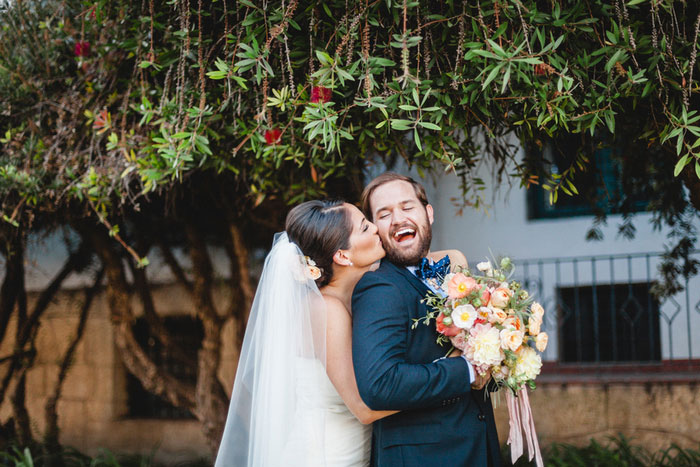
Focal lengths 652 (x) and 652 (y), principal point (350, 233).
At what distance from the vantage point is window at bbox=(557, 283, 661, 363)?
7500mm

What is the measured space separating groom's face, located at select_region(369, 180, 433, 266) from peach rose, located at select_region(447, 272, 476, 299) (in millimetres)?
367

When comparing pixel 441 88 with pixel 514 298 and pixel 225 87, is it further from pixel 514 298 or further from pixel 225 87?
pixel 225 87

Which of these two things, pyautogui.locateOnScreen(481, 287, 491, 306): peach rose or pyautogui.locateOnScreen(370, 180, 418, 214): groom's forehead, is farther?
pyautogui.locateOnScreen(370, 180, 418, 214): groom's forehead

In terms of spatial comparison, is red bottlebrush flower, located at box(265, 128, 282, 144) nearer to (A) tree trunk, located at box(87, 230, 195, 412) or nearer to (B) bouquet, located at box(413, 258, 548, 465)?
(B) bouquet, located at box(413, 258, 548, 465)

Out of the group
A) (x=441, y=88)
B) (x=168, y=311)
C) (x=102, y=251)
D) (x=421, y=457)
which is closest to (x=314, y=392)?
(x=421, y=457)

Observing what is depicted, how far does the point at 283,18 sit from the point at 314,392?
1606 mm

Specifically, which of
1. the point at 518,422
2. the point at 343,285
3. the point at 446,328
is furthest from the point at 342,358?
the point at 518,422

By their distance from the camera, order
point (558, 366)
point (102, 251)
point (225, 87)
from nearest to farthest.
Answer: point (225, 87) < point (102, 251) < point (558, 366)

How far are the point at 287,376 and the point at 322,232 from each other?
65cm

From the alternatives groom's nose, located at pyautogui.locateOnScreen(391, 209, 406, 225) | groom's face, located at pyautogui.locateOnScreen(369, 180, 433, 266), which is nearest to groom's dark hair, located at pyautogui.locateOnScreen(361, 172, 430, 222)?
groom's face, located at pyautogui.locateOnScreen(369, 180, 433, 266)

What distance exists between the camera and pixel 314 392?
289 cm

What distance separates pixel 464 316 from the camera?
98.2 inches

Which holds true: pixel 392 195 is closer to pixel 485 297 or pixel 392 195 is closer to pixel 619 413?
pixel 485 297

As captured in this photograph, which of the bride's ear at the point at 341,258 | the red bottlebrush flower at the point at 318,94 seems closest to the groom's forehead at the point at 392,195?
the bride's ear at the point at 341,258
